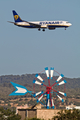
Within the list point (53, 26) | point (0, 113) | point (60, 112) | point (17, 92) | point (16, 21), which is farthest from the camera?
point (16, 21)

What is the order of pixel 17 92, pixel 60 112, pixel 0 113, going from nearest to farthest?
1. pixel 60 112
2. pixel 17 92
3. pixel 0 113

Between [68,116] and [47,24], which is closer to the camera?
[68,116]

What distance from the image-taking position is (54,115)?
3617 inches

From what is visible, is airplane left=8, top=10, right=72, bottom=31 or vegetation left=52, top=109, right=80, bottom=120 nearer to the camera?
vegetation left=52, top=109, right=80, bottom=120

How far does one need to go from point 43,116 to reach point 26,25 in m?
58.9

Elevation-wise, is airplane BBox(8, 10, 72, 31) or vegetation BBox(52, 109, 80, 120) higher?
airplane BBox(8, 10, 72, 31)

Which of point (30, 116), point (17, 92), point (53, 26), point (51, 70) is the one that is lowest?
point (30, 116)

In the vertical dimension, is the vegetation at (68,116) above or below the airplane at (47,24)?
below

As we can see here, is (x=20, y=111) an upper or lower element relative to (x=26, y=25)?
lower

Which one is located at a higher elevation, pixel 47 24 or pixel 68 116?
pixel 47 24

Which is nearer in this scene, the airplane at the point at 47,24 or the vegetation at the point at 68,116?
the vegetation at the point at 68,116

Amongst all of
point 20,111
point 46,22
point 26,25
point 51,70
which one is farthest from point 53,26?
point 20,111

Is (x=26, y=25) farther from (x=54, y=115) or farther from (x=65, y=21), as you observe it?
(x=54, y=115)

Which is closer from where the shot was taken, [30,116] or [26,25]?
[30,116]
